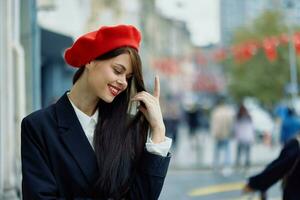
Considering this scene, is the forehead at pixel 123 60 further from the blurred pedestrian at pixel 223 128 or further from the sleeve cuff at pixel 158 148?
the blurred pedestrian at pixel 223 128

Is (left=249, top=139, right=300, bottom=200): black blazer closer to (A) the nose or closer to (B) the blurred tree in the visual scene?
(A) the nose

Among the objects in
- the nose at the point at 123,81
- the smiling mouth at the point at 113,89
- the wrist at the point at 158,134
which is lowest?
the wrist at the point at 158,134

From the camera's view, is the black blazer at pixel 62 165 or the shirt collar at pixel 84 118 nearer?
the black blazer at pixel 62 165

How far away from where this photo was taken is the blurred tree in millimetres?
51656

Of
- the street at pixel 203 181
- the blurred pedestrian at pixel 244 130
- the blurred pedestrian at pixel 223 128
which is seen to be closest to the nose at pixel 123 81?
the street at pixel 203 181

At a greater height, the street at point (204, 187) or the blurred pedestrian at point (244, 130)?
the blurred pedestrian at point (244, 130)

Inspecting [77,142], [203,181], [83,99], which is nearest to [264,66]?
[203,181]

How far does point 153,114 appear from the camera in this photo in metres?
2.58

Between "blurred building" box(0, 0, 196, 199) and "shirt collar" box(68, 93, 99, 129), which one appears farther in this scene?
"blurred building" box(0, 0, 196, 199)

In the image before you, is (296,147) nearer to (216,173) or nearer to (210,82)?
(216,173)

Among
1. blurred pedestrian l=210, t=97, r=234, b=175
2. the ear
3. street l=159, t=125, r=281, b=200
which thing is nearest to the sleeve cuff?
the ear

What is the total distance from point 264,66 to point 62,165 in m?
52.4

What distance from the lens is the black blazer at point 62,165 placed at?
2.44 metres

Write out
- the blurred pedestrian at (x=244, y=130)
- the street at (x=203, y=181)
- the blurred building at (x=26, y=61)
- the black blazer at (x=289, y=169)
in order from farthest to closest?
the blurred pedestrian at (x=244, y=130), the street at (x=203, y=181), the blurred building at (x=26, y=61), the black blazer at (x=289, y=169)
